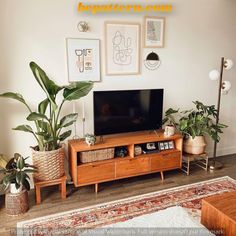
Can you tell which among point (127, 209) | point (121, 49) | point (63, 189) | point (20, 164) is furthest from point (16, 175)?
point (121, 49)

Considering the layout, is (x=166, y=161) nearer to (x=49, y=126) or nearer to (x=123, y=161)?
(x=123, y=161)

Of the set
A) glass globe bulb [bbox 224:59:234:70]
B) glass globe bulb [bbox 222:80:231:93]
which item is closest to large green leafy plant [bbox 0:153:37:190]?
glass globe bulb [bbox 222:80:231:93]

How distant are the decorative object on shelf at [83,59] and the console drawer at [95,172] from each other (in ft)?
3.39

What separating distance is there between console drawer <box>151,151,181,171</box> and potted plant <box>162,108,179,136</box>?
275mm

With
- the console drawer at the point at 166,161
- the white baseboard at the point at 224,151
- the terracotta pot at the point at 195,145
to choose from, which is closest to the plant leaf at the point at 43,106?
the console drawer at the point at 166,161

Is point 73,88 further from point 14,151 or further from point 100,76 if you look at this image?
point 14,151

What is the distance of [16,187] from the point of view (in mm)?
2398

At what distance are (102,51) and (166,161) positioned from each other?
1572mm

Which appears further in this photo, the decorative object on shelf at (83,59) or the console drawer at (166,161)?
the console drawer at (166,161)

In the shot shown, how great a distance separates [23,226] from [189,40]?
119 inches

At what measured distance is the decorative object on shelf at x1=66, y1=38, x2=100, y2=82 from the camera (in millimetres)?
2881

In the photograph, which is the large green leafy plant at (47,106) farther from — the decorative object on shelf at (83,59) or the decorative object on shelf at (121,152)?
the decorative object on shelf at (121,152)

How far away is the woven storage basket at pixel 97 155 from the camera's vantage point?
277 cm

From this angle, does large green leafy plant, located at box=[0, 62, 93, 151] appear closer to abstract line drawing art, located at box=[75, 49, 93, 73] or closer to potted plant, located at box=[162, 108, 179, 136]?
abstract line drawing art, located at box=[75, 49, 93, 73]
